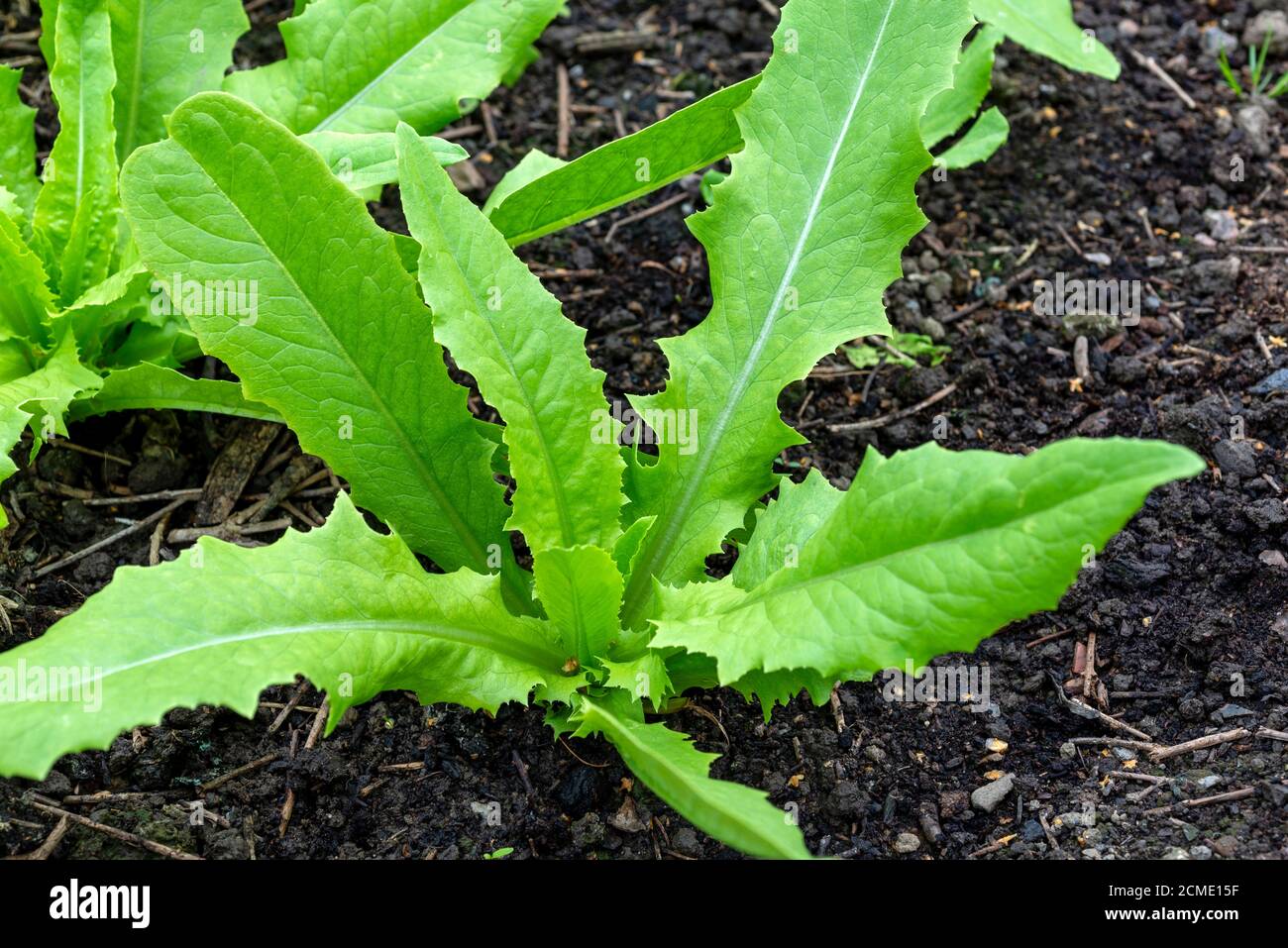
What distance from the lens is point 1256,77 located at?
3.71m

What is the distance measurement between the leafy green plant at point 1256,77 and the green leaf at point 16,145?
3311mm

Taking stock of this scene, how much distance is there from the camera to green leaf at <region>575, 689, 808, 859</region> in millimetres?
1719

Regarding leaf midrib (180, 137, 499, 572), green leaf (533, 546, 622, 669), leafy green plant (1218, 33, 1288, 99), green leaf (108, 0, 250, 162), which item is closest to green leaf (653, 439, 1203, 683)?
green leaf (533, 546, 622, 669)

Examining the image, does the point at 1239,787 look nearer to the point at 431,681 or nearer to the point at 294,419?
the point at 431,681

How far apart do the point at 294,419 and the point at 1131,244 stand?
7.58 ft

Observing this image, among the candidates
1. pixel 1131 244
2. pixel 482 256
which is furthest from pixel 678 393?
pixel 1131 244

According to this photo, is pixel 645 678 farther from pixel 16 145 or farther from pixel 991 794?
pixel 16 145

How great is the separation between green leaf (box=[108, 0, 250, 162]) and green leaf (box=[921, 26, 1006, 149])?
179 cm

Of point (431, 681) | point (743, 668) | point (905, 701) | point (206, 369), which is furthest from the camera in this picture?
point (206, 369)

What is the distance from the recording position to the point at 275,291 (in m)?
2.36

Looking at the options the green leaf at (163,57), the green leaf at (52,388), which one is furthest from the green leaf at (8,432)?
the green leaf at (163,57)

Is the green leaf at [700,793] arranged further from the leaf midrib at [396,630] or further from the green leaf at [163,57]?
the green leaf at [163,57]

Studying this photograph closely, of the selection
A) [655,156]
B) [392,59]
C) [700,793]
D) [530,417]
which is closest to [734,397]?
[530,417]

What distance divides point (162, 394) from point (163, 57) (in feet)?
2.91
